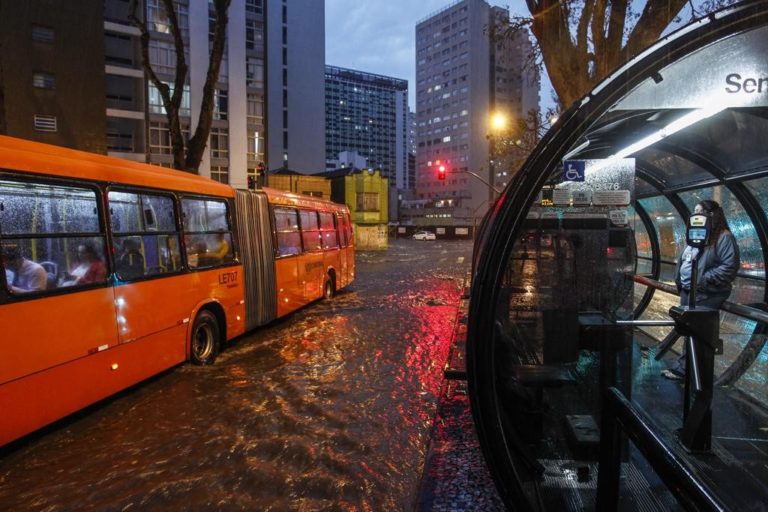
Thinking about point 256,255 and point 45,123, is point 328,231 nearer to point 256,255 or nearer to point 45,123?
point 256,255

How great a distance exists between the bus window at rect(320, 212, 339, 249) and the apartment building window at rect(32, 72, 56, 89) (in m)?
23.3

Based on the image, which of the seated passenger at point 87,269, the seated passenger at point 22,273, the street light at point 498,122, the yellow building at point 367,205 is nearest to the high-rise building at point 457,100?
the yellow building at point 367,205

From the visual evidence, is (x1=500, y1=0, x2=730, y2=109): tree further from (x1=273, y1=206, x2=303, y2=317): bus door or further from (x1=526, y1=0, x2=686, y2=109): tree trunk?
(x1=273, y1=206, x2=303, y2=317): bus door

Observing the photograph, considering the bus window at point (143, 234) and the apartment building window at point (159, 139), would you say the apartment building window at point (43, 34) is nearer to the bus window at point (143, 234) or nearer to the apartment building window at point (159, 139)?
the apartment building window at point (159, 139)

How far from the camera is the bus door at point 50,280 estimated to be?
4738 mm

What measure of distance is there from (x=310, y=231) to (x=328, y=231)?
5.72 ft

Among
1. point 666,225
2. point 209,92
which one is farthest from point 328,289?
point 666,225

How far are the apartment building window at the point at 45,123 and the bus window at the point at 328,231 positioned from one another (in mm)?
22563

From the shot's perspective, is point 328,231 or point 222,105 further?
point 222,105

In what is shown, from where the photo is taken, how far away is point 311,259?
13203 mm

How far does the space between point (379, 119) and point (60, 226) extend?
18593 cm

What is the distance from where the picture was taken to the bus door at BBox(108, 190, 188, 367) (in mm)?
6238

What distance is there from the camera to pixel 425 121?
14100cm

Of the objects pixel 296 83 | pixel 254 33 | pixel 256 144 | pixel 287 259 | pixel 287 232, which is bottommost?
pixel 287 259
